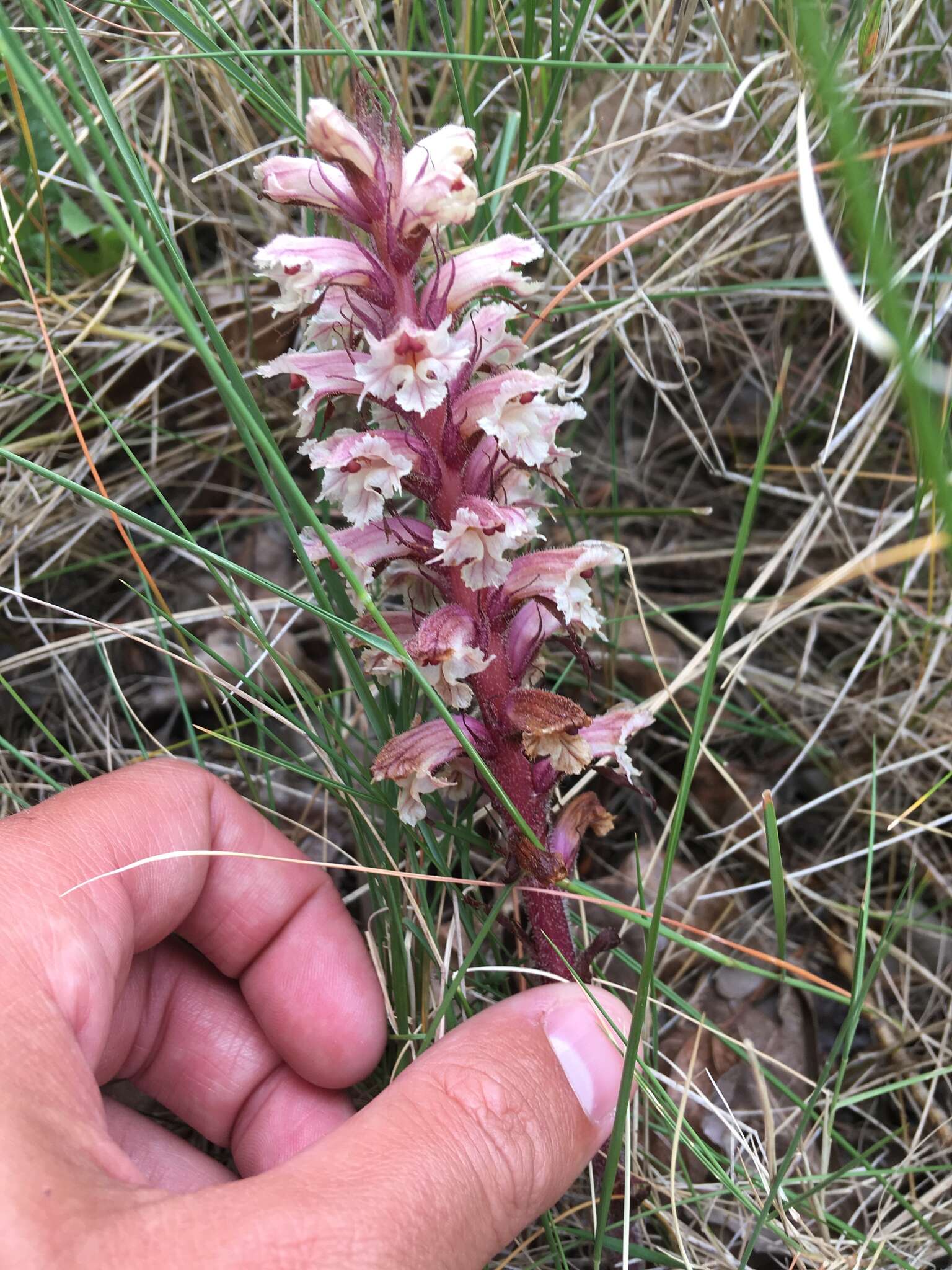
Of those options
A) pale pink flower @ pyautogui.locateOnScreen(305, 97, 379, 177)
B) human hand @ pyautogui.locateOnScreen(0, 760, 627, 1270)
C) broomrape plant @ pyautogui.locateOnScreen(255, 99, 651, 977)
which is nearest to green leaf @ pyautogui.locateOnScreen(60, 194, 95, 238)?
broomrape plant @ pyautogui.locateOnScreen(255, 99, 651, 977)

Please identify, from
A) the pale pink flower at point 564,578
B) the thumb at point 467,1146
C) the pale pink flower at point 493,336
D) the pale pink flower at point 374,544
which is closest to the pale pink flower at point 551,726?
the pale pink flower at point 564,578

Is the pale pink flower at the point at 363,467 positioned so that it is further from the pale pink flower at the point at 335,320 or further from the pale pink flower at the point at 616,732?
the pale pink flower at the point at 616,732

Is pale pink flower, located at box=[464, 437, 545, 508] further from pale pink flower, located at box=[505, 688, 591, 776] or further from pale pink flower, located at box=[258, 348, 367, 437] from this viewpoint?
pale pink flower, located at box=[505, 688, 591, 776]

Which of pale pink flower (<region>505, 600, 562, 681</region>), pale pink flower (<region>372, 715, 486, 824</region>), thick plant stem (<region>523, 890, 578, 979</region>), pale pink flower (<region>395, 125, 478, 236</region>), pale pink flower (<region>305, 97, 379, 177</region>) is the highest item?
pale pink flower (<region>305, 97, 379, 177</region>)

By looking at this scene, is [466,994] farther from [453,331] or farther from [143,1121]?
[453,331]

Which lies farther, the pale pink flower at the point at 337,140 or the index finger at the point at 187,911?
the index finger at the point at 187,911

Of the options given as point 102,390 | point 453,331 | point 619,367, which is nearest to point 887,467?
point 619,367

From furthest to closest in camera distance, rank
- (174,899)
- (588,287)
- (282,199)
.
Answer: (588,287) → (174,899) → (282,199)
